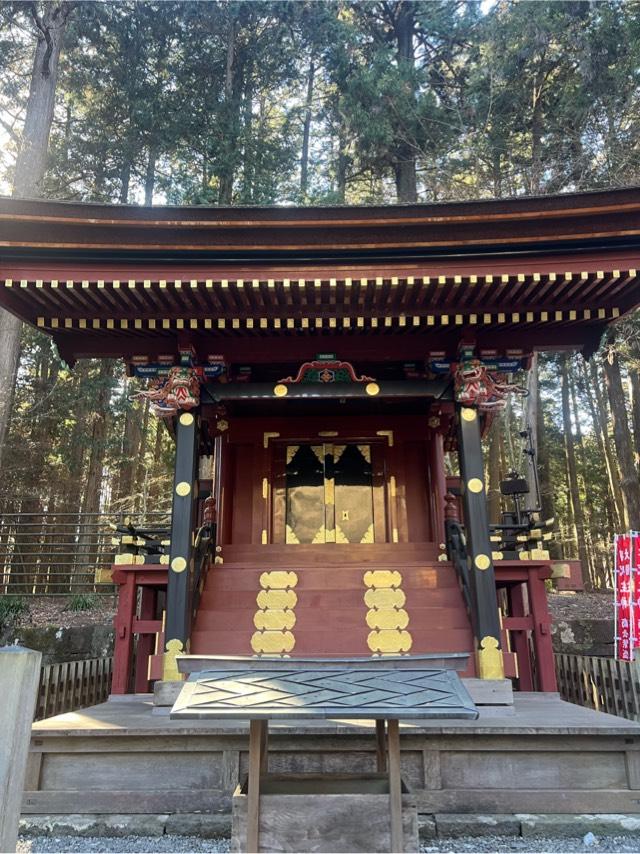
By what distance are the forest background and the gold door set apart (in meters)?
7.56

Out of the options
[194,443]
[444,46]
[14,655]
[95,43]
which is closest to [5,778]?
[14,655]

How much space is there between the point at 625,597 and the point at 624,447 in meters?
6.33

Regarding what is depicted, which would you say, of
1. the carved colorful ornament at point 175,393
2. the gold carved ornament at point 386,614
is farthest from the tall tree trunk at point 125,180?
the gold carved ornament at point 386,614

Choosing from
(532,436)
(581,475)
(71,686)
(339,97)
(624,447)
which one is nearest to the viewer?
(71,686)

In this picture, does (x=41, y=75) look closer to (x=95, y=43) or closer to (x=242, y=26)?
(x=95, y=43)

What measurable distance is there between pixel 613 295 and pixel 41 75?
12.3m

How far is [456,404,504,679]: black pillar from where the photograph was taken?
19.6 feet

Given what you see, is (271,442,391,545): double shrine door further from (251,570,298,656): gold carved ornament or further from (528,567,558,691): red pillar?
(528,567,558,691): red pillar

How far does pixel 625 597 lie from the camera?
9.30 meters

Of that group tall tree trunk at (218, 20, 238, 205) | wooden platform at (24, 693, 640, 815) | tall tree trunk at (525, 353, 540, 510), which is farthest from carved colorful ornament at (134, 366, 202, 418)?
tall tree trunk at (218, 20, 238, 205)

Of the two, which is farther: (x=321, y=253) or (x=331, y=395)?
(x=331, y=395)

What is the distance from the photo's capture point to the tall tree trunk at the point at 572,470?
2058 centimetres

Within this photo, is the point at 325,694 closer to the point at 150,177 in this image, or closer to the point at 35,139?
the point at 35,139

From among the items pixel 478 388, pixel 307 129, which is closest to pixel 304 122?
pixel 307 129
